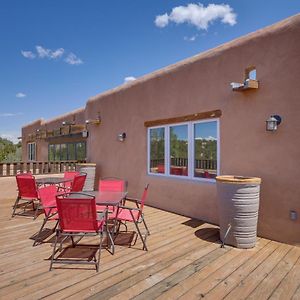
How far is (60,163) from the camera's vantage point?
372 inches

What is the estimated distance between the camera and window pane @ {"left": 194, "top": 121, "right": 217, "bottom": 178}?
5.25m

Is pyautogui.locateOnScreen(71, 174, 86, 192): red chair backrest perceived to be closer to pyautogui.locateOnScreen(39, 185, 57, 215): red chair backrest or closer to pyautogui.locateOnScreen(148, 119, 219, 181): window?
pyautogui.locateOnScreen(39, 185, 57, 215): red chair backrest

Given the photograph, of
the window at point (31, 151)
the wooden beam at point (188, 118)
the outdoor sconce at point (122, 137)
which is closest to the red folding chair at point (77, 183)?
the outdoor sconce at point (122, 137)

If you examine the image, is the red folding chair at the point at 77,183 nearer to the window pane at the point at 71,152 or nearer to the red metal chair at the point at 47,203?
the red metal chair at the point at 47,203

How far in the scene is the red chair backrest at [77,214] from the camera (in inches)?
124

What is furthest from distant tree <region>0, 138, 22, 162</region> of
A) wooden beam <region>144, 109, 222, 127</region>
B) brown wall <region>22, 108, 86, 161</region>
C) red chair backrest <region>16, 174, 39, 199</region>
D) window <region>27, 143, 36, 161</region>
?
wooden beam <region>144, 109, 222, 127</region>

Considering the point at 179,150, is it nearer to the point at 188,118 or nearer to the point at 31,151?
the point at 188,118

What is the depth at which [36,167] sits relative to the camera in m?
8.90

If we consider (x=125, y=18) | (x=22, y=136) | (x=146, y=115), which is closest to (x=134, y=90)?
(x=146, y=115)

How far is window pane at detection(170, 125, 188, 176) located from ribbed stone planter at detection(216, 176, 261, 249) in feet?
6.70

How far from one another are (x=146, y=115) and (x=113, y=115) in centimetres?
179

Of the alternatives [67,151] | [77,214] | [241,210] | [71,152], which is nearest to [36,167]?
[71,152]

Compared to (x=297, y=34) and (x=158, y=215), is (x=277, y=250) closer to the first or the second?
(x=158, y=215)

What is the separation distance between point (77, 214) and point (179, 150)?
3445mm
